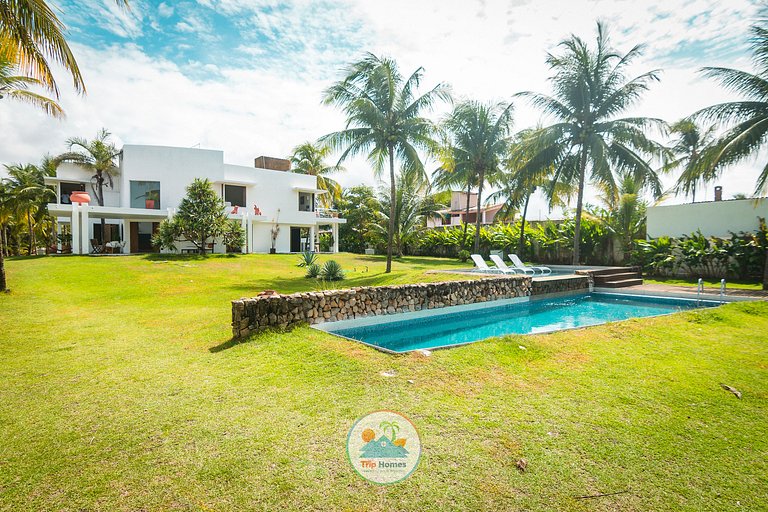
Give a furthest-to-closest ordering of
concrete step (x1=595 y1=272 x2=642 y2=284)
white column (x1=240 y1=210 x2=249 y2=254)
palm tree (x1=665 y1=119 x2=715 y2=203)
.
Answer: white column (x1=240 y1=210 x2=249 y2=254) → concrete step (x1=595 y1=272 x2=642 y2=284) → palm tree (x1=665 y1=119 x2=715 y2=203)

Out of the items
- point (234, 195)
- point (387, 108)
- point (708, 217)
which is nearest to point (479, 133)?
point (387, 108)

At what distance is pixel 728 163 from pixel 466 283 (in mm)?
10598

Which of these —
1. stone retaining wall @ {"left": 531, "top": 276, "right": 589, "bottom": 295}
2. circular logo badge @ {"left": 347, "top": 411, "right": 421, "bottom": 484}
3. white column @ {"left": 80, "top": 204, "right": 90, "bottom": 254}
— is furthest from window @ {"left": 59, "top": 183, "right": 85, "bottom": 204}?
circular logo badge @ {"left": 347, "top": 411, "right": 421, "bottom": 484}

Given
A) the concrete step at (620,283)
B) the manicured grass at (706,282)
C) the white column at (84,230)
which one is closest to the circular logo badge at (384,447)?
the concrete step at (620,283)

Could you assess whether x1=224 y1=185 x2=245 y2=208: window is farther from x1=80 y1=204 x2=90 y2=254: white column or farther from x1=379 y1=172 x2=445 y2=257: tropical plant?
x1=379 y1=172 x2=445 y2=257: tropical plant

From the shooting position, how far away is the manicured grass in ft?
44.5

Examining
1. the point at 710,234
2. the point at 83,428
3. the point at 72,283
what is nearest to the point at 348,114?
the point at 72,283

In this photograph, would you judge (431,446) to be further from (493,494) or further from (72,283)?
(72,283)

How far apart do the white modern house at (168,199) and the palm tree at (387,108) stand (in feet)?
36.3

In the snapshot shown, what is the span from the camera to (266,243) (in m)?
27.6

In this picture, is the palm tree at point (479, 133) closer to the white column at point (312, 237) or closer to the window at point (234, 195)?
the white column at point (312, 237)

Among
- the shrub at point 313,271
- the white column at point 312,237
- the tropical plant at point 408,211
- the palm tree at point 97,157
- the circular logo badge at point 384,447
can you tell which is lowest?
the circular logo badge at point 384,447

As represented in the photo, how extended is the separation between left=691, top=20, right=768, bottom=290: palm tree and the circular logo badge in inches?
570

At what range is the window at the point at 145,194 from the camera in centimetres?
2356
